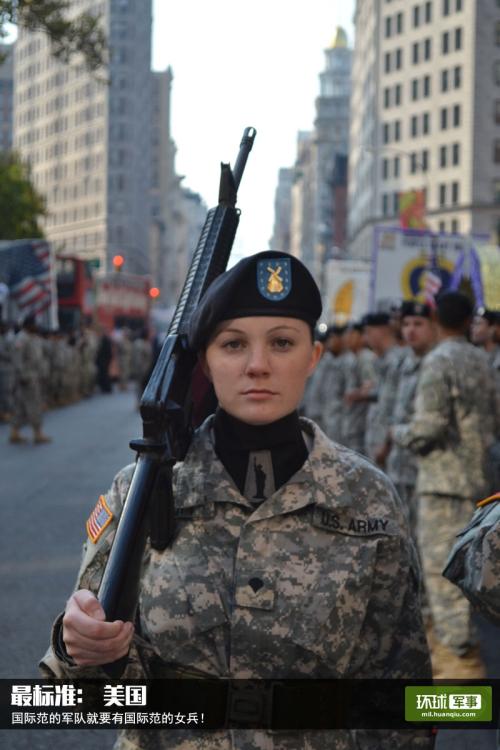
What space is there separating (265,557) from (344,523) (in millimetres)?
185

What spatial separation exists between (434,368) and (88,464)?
10534 millimetres

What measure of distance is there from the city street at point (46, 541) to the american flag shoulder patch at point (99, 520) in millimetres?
2776

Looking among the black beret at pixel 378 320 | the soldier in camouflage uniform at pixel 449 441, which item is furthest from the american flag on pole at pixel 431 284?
the soldier in camouflage uniform at pixel 449 441

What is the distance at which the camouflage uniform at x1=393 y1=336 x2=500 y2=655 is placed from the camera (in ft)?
21.6

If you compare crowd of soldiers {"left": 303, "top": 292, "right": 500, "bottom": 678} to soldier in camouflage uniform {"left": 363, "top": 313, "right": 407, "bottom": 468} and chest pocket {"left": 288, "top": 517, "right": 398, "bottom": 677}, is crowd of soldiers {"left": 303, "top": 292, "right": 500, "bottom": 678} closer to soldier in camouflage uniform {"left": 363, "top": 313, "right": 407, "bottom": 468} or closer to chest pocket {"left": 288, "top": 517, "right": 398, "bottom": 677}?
soldier in camouflage uniform {"left": 363, "top": 313, "right": 407, "bottom": 468}

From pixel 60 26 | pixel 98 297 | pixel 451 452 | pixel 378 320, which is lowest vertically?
pixel 451 452

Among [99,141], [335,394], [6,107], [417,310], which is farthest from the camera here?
[6,107]

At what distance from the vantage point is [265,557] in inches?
104

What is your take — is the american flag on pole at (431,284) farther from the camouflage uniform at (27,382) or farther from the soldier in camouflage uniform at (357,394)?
the camouflage uniform at (27,382)

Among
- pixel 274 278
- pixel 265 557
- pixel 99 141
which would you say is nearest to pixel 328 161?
pixel 99 141

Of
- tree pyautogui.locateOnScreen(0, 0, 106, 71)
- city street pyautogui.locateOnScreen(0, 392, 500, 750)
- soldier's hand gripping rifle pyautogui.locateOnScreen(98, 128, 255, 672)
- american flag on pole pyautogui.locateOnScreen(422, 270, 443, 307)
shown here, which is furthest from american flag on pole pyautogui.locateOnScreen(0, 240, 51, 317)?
soldier's hand gripping rifle pyautogui.locateOnScreen(98, 128, 255, 672)

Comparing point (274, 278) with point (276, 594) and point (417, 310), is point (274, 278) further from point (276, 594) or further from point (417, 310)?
point (417, 310)

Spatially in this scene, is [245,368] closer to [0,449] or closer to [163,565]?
[163,565]

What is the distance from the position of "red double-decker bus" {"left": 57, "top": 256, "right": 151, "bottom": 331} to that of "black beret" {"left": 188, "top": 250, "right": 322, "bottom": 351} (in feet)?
119
